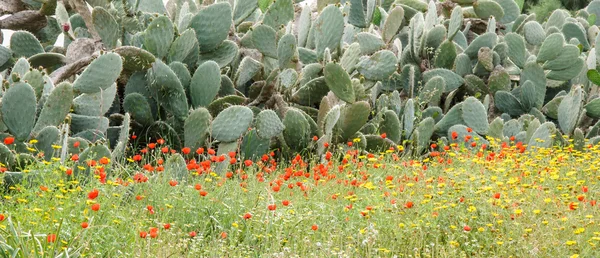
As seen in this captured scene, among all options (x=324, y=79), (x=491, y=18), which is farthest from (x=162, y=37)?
(x=491, y=18)

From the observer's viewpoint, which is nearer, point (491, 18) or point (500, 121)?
point (500, 121)

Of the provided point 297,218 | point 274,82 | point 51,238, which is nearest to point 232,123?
point 274,82

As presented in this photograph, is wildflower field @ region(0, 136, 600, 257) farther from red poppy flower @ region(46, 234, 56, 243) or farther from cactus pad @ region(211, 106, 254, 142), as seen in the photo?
cactus pad @ region(211, 106, 254, 142)

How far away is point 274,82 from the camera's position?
6.93m

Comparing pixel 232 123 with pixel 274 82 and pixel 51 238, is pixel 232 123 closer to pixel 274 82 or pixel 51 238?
pixel 274 82

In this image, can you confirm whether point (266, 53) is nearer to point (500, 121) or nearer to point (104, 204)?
point (500, 121)

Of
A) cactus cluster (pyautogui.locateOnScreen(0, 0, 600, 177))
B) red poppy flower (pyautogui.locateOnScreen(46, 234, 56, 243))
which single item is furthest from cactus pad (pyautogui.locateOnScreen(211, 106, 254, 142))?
red poppy flower (pyautogui.locateOnScreen(46, 234, 56, 243))

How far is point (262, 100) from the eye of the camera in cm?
702

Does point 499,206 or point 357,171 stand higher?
point 499,206

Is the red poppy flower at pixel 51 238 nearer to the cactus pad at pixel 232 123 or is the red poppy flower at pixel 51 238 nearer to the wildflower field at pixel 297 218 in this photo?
the wildflower field at pixel 297 218

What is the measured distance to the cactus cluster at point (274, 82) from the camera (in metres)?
5.91

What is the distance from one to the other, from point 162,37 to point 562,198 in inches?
132

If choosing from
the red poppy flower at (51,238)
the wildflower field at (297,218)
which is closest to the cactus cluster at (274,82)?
the wildflower field at (297,218)

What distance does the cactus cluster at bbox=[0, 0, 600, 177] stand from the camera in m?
5.91
